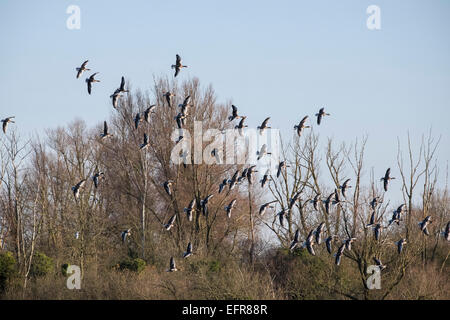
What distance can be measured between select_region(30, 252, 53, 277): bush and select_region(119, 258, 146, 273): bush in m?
3.65

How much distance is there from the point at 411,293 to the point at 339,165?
8815 mm

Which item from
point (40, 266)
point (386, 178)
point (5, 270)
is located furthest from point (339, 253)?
point (5, 270)

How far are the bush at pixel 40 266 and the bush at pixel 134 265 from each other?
365 centimetres

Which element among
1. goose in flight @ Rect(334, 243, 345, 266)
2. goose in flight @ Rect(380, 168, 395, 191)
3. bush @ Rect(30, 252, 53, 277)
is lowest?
bush @ Rect(30, 252, 53, 277)

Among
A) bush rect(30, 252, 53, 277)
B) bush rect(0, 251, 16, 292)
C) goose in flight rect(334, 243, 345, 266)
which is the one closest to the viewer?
goose in flight rect(334, 243, 345, 266)

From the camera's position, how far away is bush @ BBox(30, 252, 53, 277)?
3581 cm

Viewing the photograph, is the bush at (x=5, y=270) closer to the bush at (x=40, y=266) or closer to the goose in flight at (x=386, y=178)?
the bush at (x=40, y=266)

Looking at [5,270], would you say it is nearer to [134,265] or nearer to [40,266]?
[40,266]

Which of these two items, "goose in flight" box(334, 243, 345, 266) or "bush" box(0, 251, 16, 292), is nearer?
"goose in flight" box(334, 243, 345, 266)

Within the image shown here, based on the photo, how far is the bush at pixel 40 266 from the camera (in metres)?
35.8

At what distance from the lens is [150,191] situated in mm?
46781

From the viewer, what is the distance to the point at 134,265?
34531 millimetres

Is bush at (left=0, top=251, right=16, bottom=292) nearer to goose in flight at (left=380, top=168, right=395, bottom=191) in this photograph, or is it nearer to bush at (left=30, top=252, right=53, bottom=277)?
bush at (left=30, top=252, right=53, bottom=277)

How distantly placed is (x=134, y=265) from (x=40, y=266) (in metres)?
4.63
